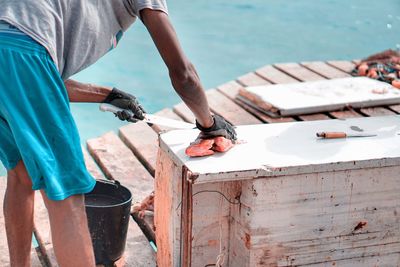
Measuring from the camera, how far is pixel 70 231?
2.59 metres

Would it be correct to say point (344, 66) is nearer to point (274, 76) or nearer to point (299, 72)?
point (299, 72)

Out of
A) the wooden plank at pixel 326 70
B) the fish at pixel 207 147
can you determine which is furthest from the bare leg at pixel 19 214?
the wooden plank at pixel 326 70

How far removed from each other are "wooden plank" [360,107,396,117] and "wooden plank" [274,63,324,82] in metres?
0.83

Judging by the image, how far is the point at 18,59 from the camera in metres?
2.45

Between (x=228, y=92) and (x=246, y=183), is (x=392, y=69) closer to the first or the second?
(x=228, y=92)

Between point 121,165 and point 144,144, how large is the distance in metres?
0.30

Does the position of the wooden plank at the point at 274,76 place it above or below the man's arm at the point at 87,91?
below

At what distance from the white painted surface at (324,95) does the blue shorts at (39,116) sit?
2260 millimetres

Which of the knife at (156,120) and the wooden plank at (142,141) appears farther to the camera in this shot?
the wooden plank at (142,141)

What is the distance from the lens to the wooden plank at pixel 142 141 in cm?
426

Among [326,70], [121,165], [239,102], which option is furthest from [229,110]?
[326,70]

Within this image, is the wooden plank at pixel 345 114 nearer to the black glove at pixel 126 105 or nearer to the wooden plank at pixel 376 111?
the wooden plank at pixel 376 111

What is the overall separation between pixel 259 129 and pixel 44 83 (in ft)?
3.43

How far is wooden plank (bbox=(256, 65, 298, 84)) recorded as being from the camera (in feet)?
17.9
